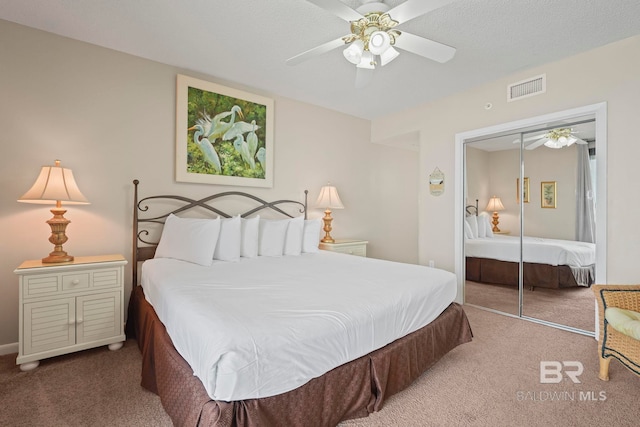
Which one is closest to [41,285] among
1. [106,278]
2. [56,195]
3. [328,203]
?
[106,278]

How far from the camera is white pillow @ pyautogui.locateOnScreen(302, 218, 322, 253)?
3.47m

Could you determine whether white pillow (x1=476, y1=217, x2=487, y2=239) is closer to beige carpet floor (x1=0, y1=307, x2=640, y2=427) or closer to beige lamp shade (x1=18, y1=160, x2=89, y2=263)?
beige carpet floor (x1=0, y1=307, x2=640, y2=427)

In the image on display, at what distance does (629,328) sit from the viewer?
1.74m

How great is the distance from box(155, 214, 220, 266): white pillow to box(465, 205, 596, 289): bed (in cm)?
305

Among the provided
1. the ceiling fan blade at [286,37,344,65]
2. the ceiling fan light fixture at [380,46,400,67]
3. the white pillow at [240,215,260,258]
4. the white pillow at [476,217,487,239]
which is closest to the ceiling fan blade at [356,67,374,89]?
the ceiling fan light fixture at [380,46,400,67]

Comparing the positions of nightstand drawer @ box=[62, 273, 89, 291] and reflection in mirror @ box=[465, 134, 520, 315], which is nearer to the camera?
nightstand drawer @ box=[62, 273, 89, 291]

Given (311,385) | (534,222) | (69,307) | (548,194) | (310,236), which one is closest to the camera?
(311,385)

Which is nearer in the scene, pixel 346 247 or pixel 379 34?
pixel 379 34

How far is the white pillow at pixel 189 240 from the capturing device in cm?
265

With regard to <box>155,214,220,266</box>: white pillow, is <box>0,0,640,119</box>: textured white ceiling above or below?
above

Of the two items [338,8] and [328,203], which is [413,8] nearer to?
[338,8]

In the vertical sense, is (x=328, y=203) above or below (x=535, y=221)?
above

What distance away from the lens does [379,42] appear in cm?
205

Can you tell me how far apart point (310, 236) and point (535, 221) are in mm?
2486
